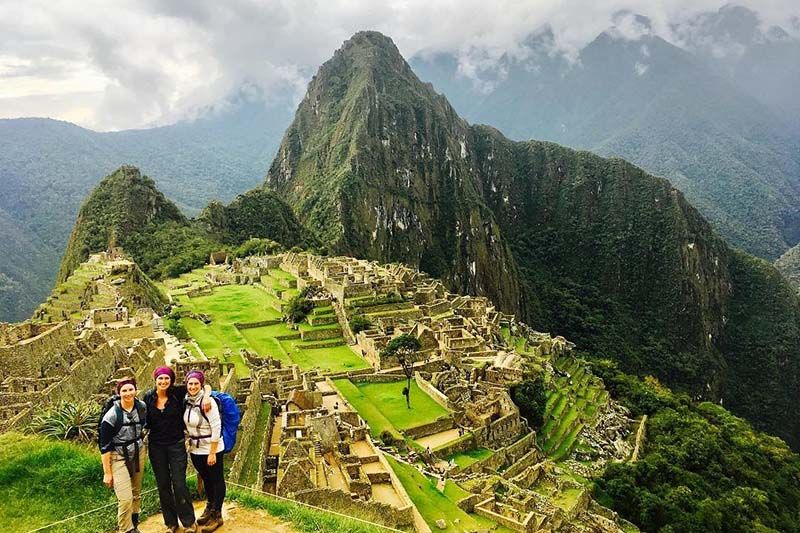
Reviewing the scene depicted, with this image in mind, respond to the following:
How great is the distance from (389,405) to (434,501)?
10.2 m

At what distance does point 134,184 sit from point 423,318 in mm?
70463

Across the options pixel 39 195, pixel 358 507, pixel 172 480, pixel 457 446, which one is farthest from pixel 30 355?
pixel 39 195

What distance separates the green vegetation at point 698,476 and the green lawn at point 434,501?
38.3 feet

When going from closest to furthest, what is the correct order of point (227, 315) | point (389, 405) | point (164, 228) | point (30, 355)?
1. point (30, 355)
2. point (389, 405)
3. point (227, 315)
4. point (164, 228)

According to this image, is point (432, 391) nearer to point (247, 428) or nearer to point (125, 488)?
point (247, 428)

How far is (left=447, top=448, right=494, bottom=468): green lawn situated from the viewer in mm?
26978

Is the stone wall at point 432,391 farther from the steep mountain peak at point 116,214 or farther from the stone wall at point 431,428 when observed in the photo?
the steep mountain peak at point 116,214

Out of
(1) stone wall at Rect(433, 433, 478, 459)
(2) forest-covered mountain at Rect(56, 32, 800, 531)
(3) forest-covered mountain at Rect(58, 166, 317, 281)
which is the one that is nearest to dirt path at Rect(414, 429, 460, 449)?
(1) stone wall at Rect(433, 433, 478, 459)

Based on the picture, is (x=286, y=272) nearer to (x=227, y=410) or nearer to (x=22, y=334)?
(x=22, y=334)

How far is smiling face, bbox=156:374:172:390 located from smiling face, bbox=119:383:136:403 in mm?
330

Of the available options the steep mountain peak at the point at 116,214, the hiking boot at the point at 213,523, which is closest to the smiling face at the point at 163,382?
the hiking boot at the point at 213,523

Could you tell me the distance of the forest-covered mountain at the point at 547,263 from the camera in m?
131

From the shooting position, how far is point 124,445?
29.6ft

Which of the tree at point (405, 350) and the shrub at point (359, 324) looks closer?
the tree at point (405, 350)
